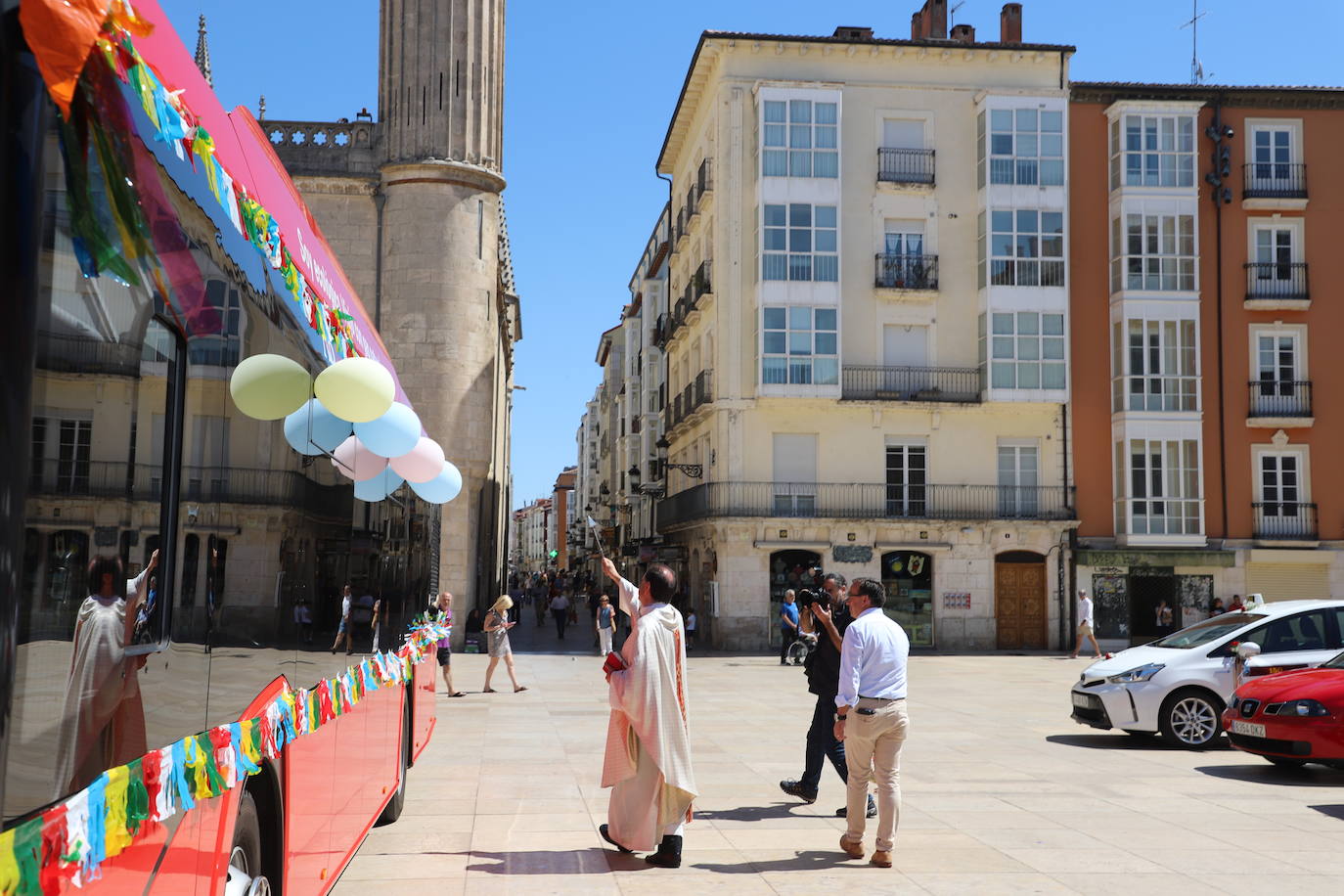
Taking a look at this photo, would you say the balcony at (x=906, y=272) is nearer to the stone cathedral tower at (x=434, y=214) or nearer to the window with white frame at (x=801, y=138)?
the window with white frame at (x=801, y=138)

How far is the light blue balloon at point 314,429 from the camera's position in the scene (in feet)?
15.8

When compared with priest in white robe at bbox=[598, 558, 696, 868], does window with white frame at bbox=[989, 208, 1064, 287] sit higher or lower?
higher

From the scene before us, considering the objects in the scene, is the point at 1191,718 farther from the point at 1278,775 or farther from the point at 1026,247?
the point at 1026,247

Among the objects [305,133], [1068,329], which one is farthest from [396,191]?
[1068,329]

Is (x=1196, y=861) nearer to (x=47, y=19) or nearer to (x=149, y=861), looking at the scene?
(x=149, y=861)

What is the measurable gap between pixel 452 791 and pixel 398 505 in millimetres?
3785

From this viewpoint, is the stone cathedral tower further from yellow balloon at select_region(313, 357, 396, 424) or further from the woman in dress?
yellow balloon at select_region(313, 357, 396, 424)

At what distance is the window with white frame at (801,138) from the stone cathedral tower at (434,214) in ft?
26.9

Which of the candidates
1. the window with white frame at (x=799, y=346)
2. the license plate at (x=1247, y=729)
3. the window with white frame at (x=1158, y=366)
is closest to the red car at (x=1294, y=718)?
the license plate at (x=1247, y=729)

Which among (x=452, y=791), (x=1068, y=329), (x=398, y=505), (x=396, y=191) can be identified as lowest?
(x=452, y=791)

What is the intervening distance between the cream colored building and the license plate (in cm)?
2425

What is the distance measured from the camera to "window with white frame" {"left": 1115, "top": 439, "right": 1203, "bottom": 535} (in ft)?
125

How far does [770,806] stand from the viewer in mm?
10539

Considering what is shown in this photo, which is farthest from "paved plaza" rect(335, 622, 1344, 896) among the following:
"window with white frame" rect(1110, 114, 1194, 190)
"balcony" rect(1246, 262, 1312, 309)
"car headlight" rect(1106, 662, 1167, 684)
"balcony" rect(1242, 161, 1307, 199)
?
"balcony" rect(1242, 161, 1307, 199)
